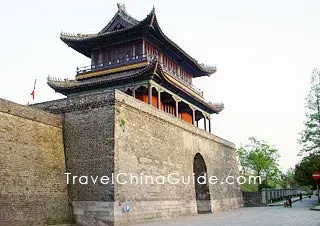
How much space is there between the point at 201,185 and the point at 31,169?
11540 mm

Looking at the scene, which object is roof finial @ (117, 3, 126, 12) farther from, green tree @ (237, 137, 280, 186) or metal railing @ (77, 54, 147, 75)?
green tree @ (237, 137, 280, 186)

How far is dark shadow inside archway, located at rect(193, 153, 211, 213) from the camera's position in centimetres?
2083

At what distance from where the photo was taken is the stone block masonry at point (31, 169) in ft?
37.5

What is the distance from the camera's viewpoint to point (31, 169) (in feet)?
41.0

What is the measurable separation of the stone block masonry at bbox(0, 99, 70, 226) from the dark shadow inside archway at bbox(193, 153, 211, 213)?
961 centimetres

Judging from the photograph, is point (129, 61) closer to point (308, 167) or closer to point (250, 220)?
point (250, 220)

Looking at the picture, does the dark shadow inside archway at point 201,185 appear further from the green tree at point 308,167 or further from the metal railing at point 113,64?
the green tree at point 308,167

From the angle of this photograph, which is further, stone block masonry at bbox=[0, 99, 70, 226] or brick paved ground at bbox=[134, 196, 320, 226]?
brick paved ground at bbox=[134, 196, 320, 226]

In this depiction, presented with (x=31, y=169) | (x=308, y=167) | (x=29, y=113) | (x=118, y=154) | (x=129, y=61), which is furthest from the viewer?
(x=308, y=167)

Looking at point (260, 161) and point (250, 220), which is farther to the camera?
point (260, 161)

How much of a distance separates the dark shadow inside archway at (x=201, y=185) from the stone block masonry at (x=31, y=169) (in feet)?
31.5

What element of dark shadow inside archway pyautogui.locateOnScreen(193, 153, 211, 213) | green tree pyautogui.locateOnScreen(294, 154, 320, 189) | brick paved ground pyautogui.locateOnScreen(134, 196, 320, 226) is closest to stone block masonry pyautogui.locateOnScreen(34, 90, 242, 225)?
brick paved ground pyautogui.locateOnScreen(134, 196, 320, 226)

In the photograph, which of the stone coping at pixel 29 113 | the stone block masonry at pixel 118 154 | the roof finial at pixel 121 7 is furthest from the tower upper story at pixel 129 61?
the stone coping at pixel 29 113

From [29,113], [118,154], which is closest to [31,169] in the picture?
[29,113]
